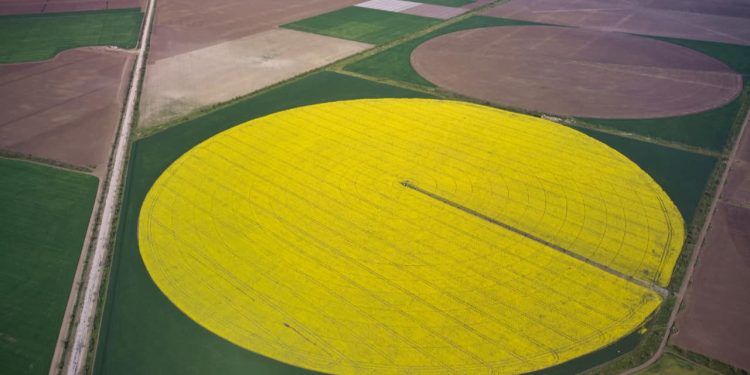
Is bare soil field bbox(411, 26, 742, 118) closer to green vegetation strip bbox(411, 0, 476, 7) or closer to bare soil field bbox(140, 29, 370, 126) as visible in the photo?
bare soil field bbox(140, 29, 370, 126)

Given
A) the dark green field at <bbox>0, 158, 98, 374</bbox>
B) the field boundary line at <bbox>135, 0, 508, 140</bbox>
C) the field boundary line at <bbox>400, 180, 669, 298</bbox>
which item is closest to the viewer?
the dark green field at <bbox>0, 158, 98, 374</bbox>

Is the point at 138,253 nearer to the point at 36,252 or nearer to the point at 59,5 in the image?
the point at 36,252

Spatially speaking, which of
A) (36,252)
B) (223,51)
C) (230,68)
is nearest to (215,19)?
(223,51)

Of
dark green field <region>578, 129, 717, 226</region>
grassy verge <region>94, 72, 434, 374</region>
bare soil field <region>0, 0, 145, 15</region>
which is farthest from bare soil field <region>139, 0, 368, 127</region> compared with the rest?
dark green field <region>578, 129, 717, 226</region>

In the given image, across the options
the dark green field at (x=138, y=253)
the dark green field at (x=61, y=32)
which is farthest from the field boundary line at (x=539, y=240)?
the dark green field at (x=61, y=32)

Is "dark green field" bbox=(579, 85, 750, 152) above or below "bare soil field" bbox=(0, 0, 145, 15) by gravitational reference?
below

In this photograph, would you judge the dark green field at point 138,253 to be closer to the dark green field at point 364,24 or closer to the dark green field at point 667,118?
the dark green field at point 667,118
